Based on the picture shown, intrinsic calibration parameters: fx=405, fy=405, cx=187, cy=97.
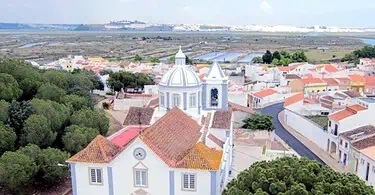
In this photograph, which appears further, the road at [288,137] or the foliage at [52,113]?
the road at [288,137]

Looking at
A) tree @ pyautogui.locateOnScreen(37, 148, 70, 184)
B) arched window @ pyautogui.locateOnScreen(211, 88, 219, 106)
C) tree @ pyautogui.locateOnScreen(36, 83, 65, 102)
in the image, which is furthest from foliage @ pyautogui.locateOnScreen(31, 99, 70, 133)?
arched window @ pyautogui.locateOnScreen(211, 88, 219, 106)

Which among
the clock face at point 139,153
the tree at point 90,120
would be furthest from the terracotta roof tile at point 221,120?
the tree at point 90,120

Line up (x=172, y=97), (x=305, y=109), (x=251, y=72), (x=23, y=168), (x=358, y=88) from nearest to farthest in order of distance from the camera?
(x=23, y=168) → (x=172, y=97) → (x=305, y=109) → (x=358, y=88) → (x=251, y=72)

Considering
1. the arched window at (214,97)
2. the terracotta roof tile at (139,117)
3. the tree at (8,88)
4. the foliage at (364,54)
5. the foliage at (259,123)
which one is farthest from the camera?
the foliage at (364,54)

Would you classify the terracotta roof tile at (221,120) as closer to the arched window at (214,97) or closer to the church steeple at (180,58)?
the arched window at (214,97)

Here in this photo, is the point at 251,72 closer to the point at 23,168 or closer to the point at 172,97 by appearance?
the point at 172,97

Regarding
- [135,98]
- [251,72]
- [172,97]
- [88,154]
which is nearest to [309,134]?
[172,97]

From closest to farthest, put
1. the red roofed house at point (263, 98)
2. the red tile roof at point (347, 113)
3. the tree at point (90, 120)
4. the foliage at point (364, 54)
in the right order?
the tree at point (90, 120) < the red tile roof at point (347, 113) < the red roofed house at point (263, 98) < the foliage at point (364, 54)
